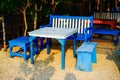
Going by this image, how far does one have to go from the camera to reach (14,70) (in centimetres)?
596

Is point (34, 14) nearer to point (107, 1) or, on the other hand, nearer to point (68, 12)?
point (68, 12)

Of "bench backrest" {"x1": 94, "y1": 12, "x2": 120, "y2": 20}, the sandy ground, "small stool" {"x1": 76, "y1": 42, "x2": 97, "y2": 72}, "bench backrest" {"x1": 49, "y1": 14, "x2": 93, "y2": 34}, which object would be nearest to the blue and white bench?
"bench backrest" {"x1": 49, "y1": 14, "x2": 93, "y2": 34}

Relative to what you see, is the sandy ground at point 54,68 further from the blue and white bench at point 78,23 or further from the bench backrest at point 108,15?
the bench backrest at point 108,15

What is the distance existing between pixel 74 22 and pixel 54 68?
204 centimetres

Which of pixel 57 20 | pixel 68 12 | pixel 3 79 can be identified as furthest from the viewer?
pixel 68 12

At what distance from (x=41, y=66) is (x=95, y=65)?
1405 millimetres

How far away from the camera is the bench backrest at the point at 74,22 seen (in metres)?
7.32

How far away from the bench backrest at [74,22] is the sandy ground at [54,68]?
81 cm

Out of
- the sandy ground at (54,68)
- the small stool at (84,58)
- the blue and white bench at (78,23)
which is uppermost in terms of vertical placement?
the blue and white bench at (78,23)

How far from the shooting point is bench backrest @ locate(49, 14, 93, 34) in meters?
7.32

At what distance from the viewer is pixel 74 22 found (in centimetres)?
754

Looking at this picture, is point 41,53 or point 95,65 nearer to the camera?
point 95,65

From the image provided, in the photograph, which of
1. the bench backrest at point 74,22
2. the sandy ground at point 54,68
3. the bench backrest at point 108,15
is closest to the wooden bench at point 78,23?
the bench backrest at point 74,22

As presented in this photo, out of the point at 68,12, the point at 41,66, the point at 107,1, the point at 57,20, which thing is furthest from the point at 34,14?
the point at 107,1
